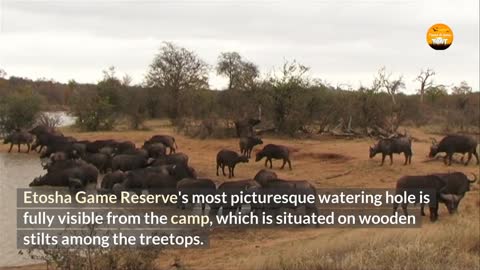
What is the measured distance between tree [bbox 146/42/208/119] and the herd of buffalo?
525 inches

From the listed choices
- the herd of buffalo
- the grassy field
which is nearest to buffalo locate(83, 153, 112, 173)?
the herd of buffalo

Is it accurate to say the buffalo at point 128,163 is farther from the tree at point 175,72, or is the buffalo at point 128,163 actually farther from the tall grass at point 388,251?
the tree at point 175,72

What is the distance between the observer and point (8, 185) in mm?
15086

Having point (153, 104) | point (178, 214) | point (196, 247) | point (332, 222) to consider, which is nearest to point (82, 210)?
point (178, 214)

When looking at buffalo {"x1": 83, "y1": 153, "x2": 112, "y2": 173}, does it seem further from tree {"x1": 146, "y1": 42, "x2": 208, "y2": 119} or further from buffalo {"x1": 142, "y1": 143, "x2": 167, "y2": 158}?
tree {"x1": 146, "y1": 42, "x2": 208, "y2": 119}

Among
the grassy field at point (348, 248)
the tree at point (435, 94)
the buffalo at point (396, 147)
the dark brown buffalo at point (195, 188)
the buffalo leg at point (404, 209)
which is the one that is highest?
the tree at point (435, 94)

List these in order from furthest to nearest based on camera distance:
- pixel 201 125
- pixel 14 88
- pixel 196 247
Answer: pixel 14 88, pixel 201 125, pixel 196 247

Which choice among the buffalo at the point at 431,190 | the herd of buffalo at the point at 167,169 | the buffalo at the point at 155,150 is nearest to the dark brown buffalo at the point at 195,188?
the herd of buffalo at the point at 167,169

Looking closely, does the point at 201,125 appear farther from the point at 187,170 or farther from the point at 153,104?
the point at 187,170

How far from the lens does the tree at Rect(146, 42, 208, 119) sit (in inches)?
1426

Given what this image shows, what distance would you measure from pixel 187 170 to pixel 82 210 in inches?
137

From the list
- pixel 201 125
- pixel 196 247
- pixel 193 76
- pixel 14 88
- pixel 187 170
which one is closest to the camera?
pixel 196 247

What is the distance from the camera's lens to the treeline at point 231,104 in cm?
2697

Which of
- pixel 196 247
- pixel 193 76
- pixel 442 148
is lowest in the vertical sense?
pixel 196 247
